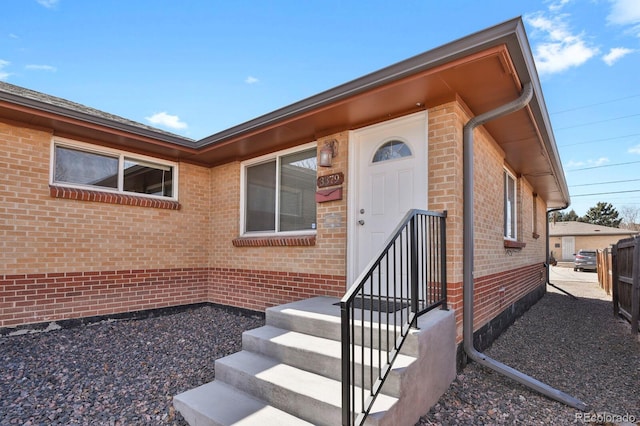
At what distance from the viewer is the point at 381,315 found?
2.89m

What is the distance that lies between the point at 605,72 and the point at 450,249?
15.5 m

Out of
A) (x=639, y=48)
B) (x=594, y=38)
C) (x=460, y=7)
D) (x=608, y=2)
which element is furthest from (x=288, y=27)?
(x=639, y=48)

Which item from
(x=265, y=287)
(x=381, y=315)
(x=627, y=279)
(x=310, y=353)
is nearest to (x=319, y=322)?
(x=310, y=353)

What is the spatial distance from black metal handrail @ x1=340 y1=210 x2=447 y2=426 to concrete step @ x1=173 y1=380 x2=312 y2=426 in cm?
52

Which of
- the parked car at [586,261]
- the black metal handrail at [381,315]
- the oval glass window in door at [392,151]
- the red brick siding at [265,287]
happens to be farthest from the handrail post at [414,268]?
the parked car at [586,261]

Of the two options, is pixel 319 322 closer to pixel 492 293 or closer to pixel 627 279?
pixel 492 293

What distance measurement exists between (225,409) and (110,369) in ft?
5.64

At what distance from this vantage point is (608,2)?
6.14 meters

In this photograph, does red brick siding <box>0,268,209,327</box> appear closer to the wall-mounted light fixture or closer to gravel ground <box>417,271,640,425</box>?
the wall-mounted light fixture

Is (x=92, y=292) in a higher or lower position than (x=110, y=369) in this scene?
higher

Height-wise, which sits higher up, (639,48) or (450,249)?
(639,48)

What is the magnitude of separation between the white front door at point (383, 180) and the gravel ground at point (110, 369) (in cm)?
207

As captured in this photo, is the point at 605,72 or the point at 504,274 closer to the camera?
the point at 504,274

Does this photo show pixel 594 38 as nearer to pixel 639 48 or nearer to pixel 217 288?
pixel 639 48
